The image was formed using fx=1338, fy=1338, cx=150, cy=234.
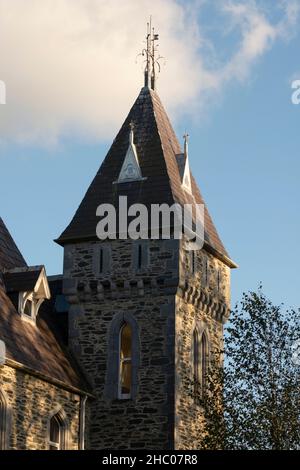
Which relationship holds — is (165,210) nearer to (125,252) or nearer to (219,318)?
(125,252)

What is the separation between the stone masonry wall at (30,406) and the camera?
1177 inches

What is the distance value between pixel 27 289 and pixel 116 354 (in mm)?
3275

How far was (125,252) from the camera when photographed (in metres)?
35.0

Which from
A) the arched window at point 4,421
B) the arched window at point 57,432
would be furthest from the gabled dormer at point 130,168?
the arched window at point 4,421

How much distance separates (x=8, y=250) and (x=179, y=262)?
14.9 feet

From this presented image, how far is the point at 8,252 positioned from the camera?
35.0 meters

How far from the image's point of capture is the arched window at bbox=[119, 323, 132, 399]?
34281mm

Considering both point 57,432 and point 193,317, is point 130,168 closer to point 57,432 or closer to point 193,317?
point 193,317

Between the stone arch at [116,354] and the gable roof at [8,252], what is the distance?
3005 mm

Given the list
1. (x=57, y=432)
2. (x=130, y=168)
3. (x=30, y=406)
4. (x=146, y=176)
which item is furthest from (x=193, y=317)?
(x=30, y=406)

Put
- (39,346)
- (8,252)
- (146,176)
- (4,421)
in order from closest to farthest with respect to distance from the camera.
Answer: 1. (4,421)
2. (39,346)
3. (8,252)
4. (146,176)

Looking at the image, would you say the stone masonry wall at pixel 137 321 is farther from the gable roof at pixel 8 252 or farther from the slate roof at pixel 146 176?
the gable roof at pixel 8 252
